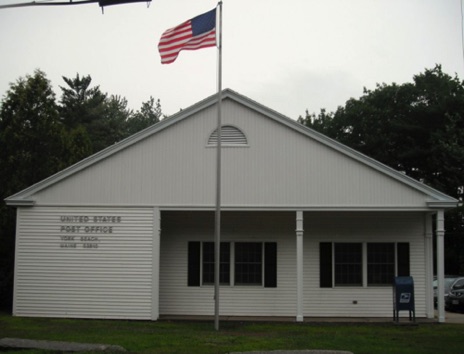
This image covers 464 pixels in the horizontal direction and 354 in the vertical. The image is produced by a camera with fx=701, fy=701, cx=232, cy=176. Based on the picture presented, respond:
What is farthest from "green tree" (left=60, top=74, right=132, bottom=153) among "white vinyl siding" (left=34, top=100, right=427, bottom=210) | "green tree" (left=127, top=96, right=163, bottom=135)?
"white vinyl siding" (left=34, top=100, right=427, bottom=210)

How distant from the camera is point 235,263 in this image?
23.3m

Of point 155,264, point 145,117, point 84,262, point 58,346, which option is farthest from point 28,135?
point 145,117

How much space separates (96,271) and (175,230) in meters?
3.27

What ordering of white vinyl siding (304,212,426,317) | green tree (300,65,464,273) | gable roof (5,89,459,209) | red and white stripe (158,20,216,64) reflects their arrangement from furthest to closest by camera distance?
1. green tree (300,65,464,273)
2. white vinyl siding (304,212,426,317)
3. gable roof (5,89,459,209)
4. red and white stripe (158,20,216,64)

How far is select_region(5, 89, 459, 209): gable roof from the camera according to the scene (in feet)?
68.8

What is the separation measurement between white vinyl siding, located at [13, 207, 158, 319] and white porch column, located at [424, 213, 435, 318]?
8769mm

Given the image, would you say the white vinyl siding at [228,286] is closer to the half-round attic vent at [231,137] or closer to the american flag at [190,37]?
the half-round attic vent at [231,137]

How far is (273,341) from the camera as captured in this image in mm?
15648

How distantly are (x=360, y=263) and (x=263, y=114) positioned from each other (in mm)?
6040

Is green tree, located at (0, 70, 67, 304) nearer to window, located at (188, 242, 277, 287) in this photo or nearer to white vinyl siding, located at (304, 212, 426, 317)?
window, located at (188, 242, 277, 287)

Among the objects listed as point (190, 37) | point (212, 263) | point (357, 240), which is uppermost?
point (190, 37)

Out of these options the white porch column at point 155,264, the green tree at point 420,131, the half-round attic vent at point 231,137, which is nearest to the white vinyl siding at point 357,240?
the half-round attic vent at point 231,137

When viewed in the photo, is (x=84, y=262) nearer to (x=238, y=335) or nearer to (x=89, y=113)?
(x=238, y=335)

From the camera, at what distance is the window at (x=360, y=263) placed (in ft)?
75.3
